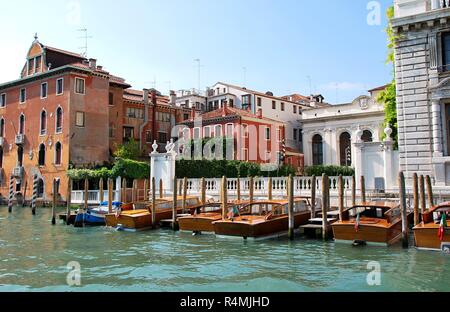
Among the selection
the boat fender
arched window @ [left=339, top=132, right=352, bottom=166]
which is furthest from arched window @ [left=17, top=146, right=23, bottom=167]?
the boat fender

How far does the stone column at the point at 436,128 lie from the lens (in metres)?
15.4

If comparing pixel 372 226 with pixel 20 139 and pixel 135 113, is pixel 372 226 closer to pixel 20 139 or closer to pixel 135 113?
pixel 135 113

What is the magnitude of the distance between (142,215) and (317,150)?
74.6ft

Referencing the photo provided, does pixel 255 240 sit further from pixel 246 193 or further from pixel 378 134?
pixel 378 134

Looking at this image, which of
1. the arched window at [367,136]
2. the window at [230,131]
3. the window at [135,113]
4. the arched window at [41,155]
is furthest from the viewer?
the window at [135,113]

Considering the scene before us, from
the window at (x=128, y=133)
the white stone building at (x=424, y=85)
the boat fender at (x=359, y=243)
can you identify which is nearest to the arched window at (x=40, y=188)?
the window at (x=128, y=133)

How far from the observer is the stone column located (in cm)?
1538

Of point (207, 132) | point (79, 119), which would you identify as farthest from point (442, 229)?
point (79, 119)

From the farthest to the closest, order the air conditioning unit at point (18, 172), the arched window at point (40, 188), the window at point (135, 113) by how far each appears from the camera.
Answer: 1. the window at point (135, 113)
2. the air conditioning unit at point (18, 172)
3. the arched window at point (40, 188)

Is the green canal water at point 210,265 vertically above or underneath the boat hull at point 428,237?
underneath

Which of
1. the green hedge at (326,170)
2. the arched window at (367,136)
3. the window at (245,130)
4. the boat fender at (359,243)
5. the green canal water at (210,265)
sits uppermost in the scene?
the window at (245,130)

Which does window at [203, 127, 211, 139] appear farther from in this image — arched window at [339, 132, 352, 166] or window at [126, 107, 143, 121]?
arched window at [339, 132, 352, 166]

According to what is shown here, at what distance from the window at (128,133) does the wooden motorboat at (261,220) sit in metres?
21.5

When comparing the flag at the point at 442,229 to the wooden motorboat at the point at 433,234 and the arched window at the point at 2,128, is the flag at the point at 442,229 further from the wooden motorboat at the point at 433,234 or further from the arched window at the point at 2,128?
the arched window at the point at 2,128
